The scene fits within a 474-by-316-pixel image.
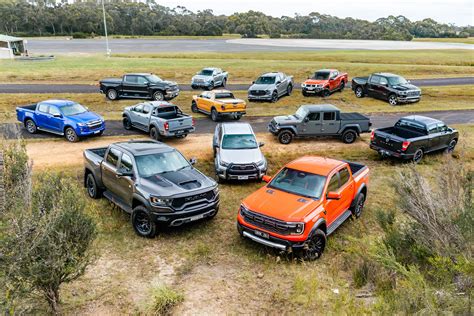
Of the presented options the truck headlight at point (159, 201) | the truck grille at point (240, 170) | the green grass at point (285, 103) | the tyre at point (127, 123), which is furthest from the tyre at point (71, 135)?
the truck headlight at point (159, 201)

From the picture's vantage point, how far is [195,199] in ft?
30.5

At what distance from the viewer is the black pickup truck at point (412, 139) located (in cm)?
1479

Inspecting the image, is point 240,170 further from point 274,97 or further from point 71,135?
point 274,97

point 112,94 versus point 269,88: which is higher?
point 269,88

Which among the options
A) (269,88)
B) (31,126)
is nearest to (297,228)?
(31,126)

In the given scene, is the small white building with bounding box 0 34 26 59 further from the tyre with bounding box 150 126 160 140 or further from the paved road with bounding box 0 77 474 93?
the tyre with bounding box 150 126 160 140

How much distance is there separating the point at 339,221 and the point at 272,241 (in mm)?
2415

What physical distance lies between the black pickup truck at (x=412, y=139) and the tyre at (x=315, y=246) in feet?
26.4

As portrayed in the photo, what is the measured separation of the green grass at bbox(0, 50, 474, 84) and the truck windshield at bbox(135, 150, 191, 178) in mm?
22341

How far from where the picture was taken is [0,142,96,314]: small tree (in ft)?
17.4

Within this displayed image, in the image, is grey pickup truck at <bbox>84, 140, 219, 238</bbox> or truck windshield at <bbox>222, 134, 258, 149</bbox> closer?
grey pickup truck at <bbox>84, 140, 219, 238</bbox>

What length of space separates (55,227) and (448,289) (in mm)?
5884

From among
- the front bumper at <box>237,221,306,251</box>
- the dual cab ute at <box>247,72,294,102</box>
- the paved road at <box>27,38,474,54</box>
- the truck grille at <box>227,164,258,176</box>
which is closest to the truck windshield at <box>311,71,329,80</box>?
the dual cab ute at <box>247,72,294,102</box>

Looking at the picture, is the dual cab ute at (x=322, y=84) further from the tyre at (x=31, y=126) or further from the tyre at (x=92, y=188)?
the tyre at (x=92, y=188)
